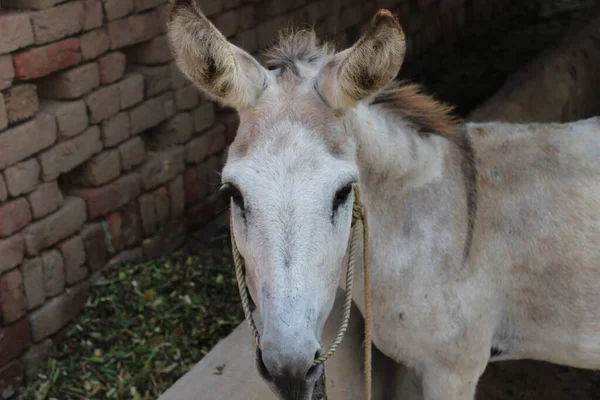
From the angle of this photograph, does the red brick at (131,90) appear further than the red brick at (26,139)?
Yes

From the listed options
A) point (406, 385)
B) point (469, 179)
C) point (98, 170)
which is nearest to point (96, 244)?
point (98, 170)

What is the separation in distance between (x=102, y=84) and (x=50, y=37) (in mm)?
452

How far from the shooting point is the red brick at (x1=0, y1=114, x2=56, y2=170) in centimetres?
354

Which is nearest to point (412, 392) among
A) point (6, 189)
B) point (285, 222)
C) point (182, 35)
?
point (285, 222)

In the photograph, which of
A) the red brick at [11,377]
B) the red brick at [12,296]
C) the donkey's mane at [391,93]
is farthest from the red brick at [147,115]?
the donkey's mane at [391,93]

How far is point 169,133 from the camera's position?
4.57m

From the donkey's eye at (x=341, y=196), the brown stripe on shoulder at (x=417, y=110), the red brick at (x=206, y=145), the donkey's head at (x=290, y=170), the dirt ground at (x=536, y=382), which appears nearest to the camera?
the donkey's head at (x=290, y=170)

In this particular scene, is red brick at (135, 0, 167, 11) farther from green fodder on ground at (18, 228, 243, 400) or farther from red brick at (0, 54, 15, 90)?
green fodder on ground at (18, 228, 243, 400)

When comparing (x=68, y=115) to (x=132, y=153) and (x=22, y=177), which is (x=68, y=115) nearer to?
(x=22, y=177)

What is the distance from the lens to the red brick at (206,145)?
4.70 m

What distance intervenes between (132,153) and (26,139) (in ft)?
2.51

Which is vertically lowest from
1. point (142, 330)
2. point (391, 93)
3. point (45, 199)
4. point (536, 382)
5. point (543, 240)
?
point (536, 382)

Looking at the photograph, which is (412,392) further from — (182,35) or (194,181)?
(194,181)

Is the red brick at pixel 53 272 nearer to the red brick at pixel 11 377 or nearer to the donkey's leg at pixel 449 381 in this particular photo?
the red brick at pixel 11 377
